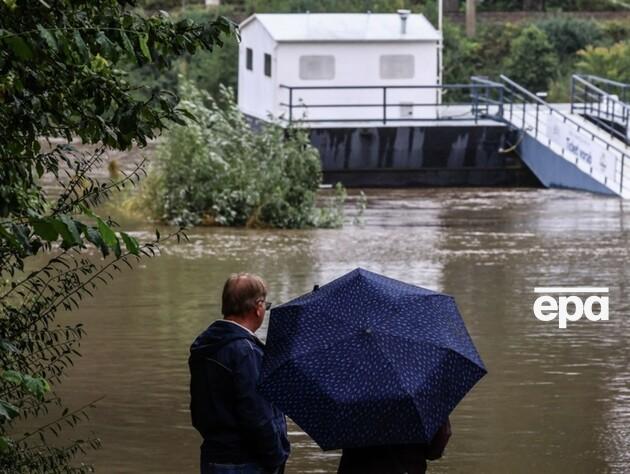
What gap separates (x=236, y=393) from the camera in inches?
233

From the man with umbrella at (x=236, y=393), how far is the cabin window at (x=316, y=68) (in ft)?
101

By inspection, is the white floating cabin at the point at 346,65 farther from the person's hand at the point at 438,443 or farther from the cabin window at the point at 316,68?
the person's hand at the point at 438,443

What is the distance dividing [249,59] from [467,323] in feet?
81.6

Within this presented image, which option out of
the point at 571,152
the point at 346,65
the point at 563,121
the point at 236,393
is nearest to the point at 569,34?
the point at 346,65

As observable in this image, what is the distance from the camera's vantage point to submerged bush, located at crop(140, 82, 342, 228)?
2433 centimetres

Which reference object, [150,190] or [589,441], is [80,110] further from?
[150,190]

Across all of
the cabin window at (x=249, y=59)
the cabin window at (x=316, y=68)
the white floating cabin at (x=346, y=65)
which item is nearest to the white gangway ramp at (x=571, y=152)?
the white floating cabin at (x=346, y=65)

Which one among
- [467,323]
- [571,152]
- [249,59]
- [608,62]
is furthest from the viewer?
[608,62]

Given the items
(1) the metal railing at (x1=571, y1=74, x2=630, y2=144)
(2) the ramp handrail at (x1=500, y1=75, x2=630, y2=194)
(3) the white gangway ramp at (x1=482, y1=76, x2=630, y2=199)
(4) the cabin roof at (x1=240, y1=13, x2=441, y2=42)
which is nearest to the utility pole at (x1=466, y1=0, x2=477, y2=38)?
(1) the metal railing at (x1=571, y1=74, x2=630, y2=144)

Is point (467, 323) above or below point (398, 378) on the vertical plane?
below

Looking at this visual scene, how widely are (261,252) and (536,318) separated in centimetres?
622

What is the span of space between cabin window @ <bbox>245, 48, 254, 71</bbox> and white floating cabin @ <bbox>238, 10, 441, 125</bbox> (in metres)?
0.84

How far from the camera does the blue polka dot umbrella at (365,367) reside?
566 centimetres

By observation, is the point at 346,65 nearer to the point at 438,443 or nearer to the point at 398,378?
the point at 438,443
